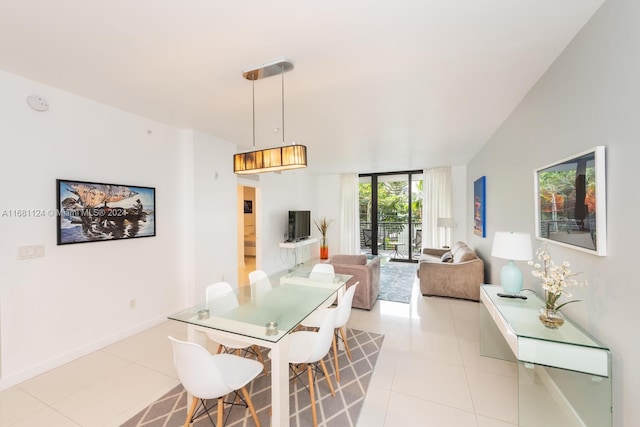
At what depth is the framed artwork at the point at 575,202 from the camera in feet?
4.88

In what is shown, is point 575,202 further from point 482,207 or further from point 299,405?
point 482,207

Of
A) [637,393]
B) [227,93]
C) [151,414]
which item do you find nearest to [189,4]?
[227,93]

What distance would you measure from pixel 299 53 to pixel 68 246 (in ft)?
9.46

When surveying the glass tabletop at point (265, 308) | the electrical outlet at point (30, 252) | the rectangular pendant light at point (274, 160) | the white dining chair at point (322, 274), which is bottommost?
the glass tabletop at point (265, 308)

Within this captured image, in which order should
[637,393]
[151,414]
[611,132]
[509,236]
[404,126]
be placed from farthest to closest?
[404,126], [509,236], [151,414], [611,132], [637,393]

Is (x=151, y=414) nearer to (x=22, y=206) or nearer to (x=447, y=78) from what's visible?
(x=22, y=206)

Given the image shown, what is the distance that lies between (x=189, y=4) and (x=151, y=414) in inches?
108

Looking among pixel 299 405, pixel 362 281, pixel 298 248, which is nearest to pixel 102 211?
pixel 299 405

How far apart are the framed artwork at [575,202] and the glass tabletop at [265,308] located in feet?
6.11

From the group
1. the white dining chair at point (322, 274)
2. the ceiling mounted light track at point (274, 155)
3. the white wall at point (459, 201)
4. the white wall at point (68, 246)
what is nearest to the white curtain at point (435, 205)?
the white wall at point (459, 201)

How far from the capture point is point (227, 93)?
8.47 feet

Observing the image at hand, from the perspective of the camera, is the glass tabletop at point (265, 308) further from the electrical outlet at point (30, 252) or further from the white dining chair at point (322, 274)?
the electrical outlet at point (30, 252)

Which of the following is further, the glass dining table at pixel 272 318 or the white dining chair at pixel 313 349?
the white dining chair at pixel 313 349

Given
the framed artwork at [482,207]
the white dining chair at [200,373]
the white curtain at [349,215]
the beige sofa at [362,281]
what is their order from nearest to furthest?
the white dining chair at [200,373]
the beige sofa at [362,281]
the framed artwork at [482,207]
the white curtain at [349,215]
